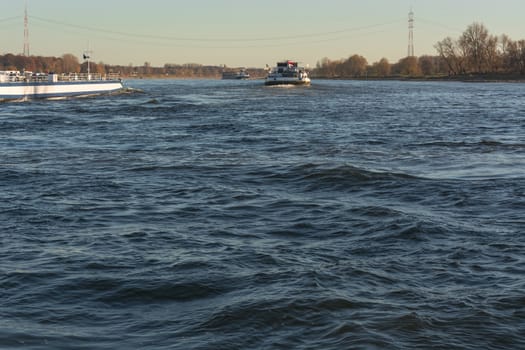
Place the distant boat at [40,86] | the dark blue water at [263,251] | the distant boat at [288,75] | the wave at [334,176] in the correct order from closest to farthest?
the dark blue water at [263,251]
the wave at [334,176]
the distant boat at [40,86]
the distant boat at [288,75]

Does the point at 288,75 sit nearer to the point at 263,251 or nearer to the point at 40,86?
the point at 40,86

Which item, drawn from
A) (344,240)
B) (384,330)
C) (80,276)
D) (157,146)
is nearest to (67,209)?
(80,276)

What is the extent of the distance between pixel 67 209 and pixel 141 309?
21.3 feet

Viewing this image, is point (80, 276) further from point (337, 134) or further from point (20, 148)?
point (337, 134)

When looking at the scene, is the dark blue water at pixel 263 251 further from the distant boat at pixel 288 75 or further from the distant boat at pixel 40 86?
the distant boat at pixel 288 75

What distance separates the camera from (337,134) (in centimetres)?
3359

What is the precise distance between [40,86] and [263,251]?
213ft

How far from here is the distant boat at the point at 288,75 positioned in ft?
433

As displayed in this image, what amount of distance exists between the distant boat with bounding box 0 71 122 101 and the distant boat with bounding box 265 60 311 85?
45.6 metres

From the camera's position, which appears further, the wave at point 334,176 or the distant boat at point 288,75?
the distant boat at point 288,75

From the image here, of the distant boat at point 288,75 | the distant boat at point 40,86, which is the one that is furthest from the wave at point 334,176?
the distant boat at point 288,75

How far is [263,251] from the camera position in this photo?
11.7 metres

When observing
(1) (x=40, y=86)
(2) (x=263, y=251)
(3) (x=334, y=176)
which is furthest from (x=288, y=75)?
(2) (x=263, y=251)

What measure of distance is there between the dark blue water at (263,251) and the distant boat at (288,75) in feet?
354
